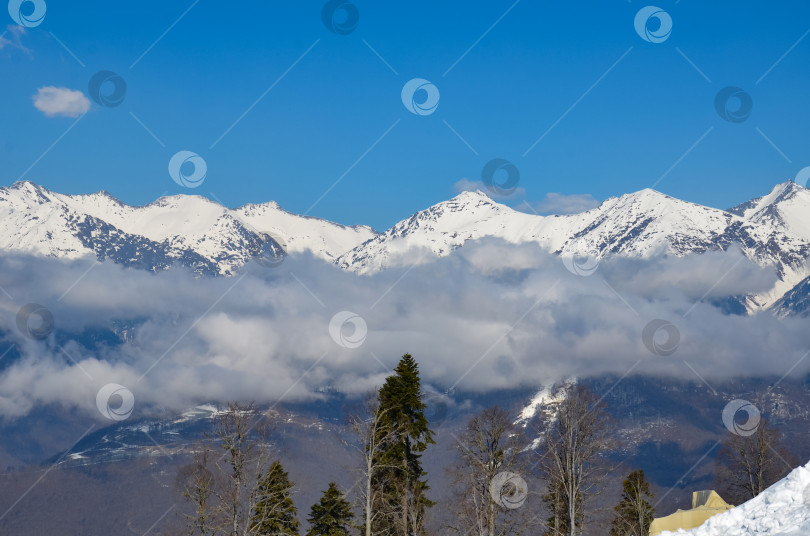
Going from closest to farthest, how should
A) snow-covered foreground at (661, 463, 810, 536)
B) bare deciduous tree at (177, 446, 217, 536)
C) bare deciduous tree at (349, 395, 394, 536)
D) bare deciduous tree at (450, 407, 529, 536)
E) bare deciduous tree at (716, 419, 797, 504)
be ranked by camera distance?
snow-covered foreground at (661, 463, 810, 536) < bare deciduous tree at (349, 395, 394, 536) < bare deciduous tree at (450, 407, 529, 536) < bare deciduous tree at (177, 446, 217, 536) < bare deciduous tree at (716, 419, 797, 504)

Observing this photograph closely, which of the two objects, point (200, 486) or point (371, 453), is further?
point (200, 486)

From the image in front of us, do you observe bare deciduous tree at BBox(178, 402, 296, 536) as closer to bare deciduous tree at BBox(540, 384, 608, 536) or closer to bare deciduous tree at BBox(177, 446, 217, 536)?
bare deciduous tree at BBox(177, 446, 217, 536)

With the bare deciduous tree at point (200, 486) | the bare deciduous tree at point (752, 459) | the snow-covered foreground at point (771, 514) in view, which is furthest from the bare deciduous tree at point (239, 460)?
the bare deciduous tree at point (752, 459)

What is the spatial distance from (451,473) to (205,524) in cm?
1643

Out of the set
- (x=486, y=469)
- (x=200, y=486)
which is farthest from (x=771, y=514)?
(x=200, y=486)
